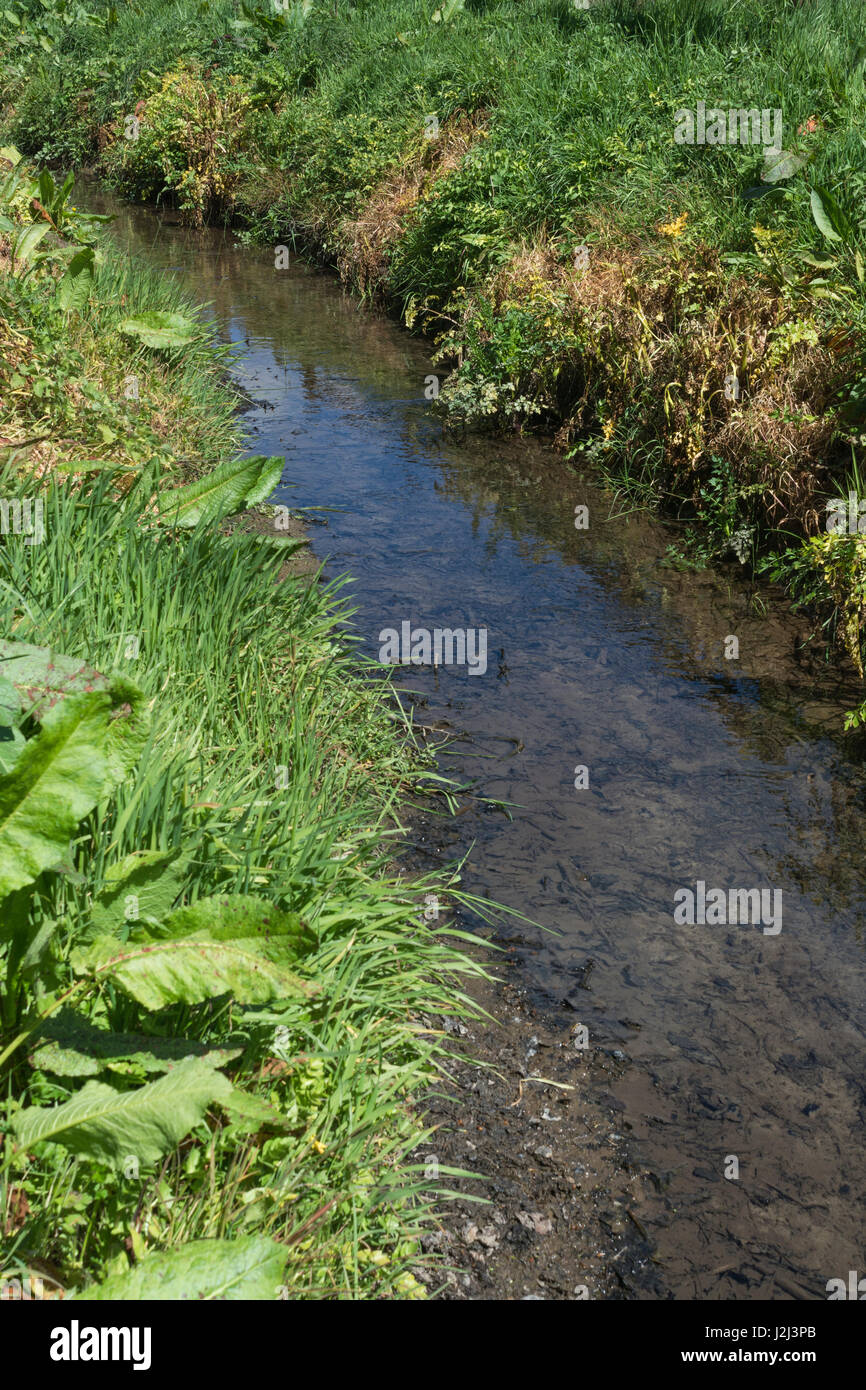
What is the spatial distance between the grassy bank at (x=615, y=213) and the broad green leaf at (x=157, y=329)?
2.31 m

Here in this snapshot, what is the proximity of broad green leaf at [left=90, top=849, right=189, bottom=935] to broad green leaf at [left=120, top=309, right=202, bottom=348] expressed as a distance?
4995 mm

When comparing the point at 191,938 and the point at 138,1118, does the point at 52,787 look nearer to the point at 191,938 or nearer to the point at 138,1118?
Result: the point at 191,938

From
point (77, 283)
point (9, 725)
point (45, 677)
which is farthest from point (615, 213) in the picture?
point (9, 725)

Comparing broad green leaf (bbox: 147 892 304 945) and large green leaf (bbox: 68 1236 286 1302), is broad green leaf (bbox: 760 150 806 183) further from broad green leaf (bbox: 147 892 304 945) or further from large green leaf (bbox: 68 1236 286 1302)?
large green leaf (bbox: 68 1236 286 1302)

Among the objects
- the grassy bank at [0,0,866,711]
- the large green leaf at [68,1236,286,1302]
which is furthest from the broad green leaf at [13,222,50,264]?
the large green leaf at [68,1236,286,1302]

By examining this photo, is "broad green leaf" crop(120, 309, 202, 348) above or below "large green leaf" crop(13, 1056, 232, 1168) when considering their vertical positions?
above

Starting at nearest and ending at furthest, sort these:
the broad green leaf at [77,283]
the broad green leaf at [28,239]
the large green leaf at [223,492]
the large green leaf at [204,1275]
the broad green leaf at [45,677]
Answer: the large green leaf at [204,1275], the broad green leaf at [45,677], the large green leaf at [223,492], the broad green leaf at [77,283], the broad green leaf at [28,239]

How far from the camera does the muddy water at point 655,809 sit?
3.04 meters

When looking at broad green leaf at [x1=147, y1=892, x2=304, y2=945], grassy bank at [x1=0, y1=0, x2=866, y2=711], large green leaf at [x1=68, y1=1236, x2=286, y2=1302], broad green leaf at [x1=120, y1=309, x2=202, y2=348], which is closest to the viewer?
large green leaf at [x1=68, y1=1236, x2=286, y2=1302]

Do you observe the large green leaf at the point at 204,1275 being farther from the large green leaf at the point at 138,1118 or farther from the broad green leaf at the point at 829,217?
the broad green leaf at the point at 829,217

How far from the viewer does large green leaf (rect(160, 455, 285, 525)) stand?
4.67 m

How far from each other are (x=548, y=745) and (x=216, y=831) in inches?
84.4

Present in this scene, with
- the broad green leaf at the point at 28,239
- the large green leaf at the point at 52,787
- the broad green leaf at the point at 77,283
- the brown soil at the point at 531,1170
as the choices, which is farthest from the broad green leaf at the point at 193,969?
the broad green leaf at the point at 28,239

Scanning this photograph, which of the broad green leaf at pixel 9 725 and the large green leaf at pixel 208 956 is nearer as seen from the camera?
Answer: the large green leaf at pixel 208 956
